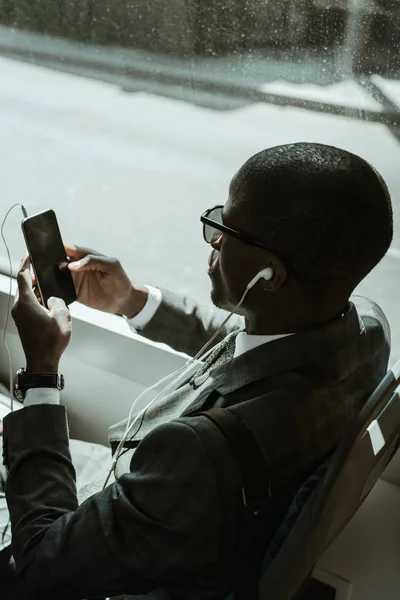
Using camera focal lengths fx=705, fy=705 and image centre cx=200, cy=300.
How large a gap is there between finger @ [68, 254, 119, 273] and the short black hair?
0.48 m

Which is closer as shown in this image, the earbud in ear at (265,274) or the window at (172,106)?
the earbud in ear at (265,274)

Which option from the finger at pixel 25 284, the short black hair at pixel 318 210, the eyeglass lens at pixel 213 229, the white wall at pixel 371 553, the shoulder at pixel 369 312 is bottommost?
the white wall at pixel 371 553

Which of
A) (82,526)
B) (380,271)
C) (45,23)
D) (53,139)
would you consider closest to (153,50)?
(45,23)

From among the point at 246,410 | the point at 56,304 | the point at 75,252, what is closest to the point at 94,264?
the point at 75,252

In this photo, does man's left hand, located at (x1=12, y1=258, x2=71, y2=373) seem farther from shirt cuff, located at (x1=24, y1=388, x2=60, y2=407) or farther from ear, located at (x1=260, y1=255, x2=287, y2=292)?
ear, located at (x1=260, y1=255, x2=287, y2=292)

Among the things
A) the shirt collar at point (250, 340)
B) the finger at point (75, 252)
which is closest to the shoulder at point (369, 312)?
the shirt collar at point (250, 340)

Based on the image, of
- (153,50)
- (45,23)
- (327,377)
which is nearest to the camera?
(327,377)

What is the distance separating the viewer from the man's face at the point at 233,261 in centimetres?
87

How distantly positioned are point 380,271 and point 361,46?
1.36ft

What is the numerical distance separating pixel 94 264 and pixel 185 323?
200 millimetres

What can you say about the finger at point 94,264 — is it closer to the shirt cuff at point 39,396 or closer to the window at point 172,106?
the shirt cuff at point 39,396

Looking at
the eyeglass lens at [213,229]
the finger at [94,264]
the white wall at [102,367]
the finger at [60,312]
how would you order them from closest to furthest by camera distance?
1. the eyeglass lens at [213,229]
2. the finger at [60,312]
3. the finger at [94,264]
4. the white wall at [102,367]

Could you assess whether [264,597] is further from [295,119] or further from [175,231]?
[175,231]

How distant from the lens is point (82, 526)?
844 millimetres
